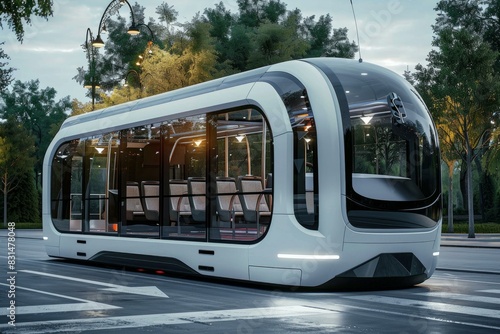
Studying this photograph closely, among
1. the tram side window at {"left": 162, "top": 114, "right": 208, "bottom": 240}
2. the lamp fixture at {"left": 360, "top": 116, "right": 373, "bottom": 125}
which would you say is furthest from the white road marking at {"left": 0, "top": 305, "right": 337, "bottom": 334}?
the tram side window at {"left": 162, "top": 114, "right": 208, "bottom": 240}

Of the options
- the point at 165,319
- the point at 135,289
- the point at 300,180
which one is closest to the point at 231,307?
the point at 165,319

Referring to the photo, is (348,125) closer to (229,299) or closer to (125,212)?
(229,299)

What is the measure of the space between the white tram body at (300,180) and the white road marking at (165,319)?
1.91 m

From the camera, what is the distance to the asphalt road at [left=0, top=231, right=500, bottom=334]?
8695 mm

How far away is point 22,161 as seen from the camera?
6181 cm

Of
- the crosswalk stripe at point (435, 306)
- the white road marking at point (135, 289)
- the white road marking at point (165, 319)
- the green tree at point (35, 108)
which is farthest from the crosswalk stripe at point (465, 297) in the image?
the green tree at point (35, 108)

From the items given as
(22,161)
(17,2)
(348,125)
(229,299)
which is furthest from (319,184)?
(22,161)

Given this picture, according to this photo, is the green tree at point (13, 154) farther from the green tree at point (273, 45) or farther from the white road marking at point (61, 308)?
the white road marking at point (61, 308)

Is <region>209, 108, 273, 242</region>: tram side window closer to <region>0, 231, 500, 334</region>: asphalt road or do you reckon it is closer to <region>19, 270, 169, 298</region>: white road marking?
<region>0, 231, 500, 334</region>: asphalt road

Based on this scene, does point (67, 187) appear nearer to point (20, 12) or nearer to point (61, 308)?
point (20, 12)

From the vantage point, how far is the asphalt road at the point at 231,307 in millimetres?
8695

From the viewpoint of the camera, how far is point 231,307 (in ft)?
34.3

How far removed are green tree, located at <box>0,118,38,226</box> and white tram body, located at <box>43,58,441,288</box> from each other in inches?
1858

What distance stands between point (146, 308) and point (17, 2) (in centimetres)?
590
